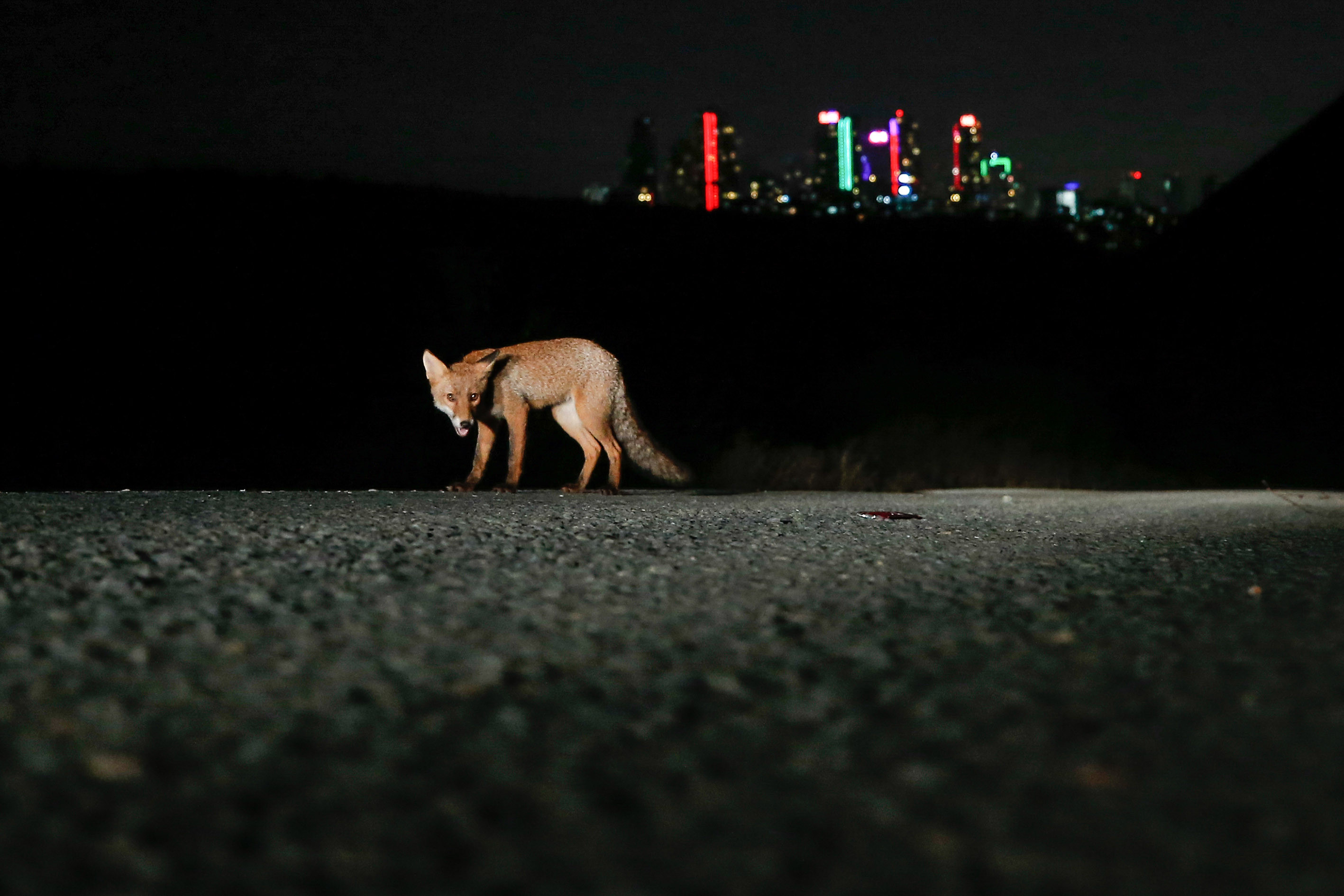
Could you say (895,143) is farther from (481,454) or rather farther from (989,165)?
(481,454)

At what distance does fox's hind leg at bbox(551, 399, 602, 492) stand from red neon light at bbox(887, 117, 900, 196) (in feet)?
452

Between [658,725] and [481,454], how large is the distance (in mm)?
6842

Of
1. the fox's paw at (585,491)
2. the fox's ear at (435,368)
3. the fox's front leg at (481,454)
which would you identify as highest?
the fox's ear at (435,368)

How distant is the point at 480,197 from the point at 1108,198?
833 inches

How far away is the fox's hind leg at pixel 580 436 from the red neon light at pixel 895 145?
452ft

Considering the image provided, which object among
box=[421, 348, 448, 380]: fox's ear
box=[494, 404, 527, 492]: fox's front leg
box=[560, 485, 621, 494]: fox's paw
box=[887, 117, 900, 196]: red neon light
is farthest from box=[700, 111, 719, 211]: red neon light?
box=[887, 117, 900, 196]: red neon light

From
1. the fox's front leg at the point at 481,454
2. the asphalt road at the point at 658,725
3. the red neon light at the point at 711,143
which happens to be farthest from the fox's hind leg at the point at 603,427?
the red neon light at the point at 711,143

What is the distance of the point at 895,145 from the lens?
178m

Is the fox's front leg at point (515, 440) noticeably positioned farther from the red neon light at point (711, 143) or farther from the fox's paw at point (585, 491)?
the red neon light at point (711, 143)

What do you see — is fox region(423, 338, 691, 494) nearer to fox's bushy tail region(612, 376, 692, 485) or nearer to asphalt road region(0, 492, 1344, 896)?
Answer: fox's bushy tail region(612, 376, 692, 485)

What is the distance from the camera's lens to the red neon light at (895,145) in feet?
511

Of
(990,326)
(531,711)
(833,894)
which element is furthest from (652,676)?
(990,326)

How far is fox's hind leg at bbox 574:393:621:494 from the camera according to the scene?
8711mm

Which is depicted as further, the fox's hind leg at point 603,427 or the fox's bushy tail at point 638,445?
the fox's bushy tail at point 638,445
